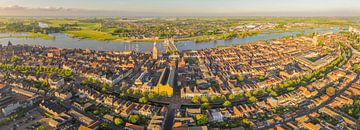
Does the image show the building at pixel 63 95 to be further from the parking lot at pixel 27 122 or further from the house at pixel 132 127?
the house at pixel 132 127

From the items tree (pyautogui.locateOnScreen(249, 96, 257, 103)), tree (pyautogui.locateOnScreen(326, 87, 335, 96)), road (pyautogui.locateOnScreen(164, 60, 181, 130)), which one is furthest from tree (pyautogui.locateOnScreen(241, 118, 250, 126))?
tree (pyautogui.locateOnScreen(326, 87, 335, 96))

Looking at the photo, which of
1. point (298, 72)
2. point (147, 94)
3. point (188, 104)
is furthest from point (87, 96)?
point (298, 72)

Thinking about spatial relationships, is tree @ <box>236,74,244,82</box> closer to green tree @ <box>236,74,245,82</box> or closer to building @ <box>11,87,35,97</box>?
green tree @ <box>236,74,245,82</box>

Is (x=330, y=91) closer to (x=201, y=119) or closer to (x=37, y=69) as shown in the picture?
(x=201, y=119)

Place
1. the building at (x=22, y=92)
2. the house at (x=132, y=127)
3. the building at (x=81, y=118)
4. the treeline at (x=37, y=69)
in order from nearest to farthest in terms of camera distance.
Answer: the house at (x=132, y=127)
the building at (x=81, y=118)
the building at (x=22, y=92)
the treeline at (x=37, y=69)

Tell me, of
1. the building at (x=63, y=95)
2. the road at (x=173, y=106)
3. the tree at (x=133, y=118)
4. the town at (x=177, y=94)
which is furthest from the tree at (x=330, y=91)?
the building at (x=63, y=95)

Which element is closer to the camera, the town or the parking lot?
the parking lot

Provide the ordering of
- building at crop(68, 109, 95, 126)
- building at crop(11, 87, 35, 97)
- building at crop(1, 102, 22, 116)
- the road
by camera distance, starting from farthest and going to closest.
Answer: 1. building at crop(11, 87, 35, 97)
2. building at crop(1, 102, 22, 116)
3. the road
4. building at crop(68, 109, 95, 126)
